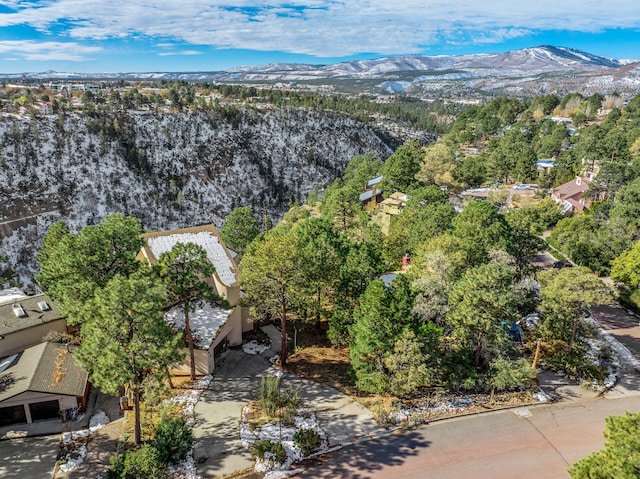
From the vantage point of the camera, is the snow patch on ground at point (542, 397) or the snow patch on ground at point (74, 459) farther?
the snow patch on ground at point (542, 397)

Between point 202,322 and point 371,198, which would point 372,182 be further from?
point 202,322

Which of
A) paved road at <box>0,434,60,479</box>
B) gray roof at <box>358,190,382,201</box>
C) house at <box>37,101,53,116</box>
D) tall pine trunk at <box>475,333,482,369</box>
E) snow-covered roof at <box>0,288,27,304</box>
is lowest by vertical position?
paved road at <box>0,434,60,479</box>

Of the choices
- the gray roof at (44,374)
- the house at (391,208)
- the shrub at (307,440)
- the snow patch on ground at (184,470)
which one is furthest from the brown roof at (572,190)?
the gray roof at (44,374)

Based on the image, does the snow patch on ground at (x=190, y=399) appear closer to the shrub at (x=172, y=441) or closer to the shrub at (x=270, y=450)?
the shrub at (x=172, y=441)

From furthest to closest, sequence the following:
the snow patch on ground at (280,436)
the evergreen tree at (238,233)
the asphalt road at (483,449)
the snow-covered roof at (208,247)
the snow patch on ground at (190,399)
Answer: the evergreen tree at (238,233)
the snow-covered roof at (208,247)
the snow patch on ground at (190,399)
the snow patch on ground at (280,436)
the asphalt road at (483,449)

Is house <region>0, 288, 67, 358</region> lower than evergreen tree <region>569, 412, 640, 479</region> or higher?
lower

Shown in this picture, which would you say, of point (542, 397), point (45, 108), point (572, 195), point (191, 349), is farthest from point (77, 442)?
point (45, 108)

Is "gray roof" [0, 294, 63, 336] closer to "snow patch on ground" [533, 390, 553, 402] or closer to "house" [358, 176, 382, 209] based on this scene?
"snow patch on ground" [533, 390, 553, 402]

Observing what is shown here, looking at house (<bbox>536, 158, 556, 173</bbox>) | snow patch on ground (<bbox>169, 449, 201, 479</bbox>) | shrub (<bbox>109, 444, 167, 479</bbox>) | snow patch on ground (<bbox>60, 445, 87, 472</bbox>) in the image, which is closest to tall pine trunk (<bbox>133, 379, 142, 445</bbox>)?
shrub (<bbox>109, 444, 167, 479</bbox>)
